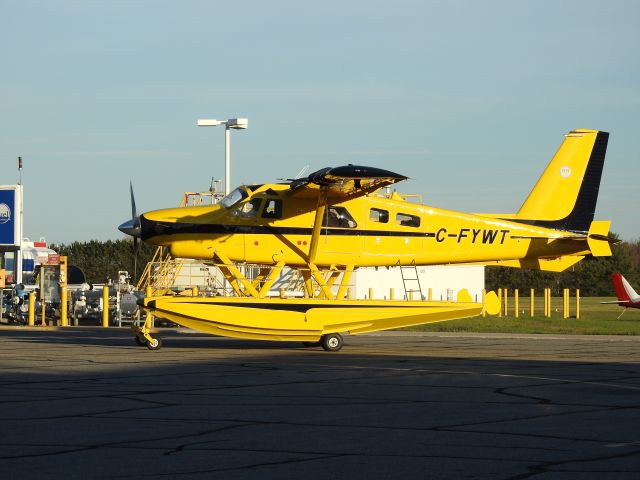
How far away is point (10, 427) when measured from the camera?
32.0 ft

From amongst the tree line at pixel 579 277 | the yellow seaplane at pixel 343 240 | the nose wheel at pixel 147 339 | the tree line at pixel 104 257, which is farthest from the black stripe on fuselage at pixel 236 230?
the tree line at pixel 579 277

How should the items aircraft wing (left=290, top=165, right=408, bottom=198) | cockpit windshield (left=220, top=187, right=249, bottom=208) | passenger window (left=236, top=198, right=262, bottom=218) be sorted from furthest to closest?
passenger window (left=236, top=198, right=262, bottom=218) → cockpit windshield (left=220, top=187, right=249, bottom=208) → aircraft wing (left=290, top=165, right=408, bottom=198)

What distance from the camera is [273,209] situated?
2217cm

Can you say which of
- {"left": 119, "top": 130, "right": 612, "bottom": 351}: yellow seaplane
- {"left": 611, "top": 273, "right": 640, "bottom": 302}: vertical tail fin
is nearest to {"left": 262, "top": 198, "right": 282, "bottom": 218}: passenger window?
{"left": 119, "top": 130, "right": 612, "bottom": 351}: yellow seaplane

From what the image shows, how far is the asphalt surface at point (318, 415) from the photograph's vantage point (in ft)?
25.7

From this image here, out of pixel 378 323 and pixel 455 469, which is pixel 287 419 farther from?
pixel 378 323

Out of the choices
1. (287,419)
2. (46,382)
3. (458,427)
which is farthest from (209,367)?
(458,427)

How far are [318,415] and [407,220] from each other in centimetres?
1229

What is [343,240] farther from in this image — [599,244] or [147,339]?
[599,244]

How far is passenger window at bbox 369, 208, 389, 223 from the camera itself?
22500mm

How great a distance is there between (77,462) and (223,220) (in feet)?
A: 46.7

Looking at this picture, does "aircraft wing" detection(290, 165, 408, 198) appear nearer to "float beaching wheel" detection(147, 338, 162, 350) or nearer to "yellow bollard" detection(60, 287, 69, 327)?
"float beaching wheel" detection(147, 338, 162, 350)

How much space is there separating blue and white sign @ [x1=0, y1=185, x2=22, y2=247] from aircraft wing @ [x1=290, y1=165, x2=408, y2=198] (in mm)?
26296

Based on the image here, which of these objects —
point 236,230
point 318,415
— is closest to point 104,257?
point 236,230
